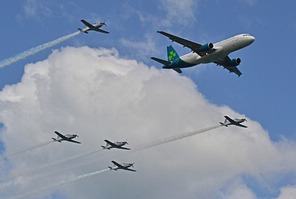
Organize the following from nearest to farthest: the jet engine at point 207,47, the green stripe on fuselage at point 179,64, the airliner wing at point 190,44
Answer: the jet engine at point 207,47, the airliner wing at point 190,44, the green stripe on fuselage at point 179,64

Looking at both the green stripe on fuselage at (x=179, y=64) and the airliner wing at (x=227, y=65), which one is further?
the airliner wing at (x=227, y=65)

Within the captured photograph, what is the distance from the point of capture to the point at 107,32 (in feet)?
656

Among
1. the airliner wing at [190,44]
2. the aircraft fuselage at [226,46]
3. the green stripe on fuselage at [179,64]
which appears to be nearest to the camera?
the aircraft fuselage at [226,46]

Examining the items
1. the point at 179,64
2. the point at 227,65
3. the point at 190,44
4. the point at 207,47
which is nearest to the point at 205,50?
the point at 207,47

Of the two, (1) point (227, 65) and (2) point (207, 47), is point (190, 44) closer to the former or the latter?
(2) point (207, 47)

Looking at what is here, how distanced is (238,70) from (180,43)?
21836 millimetres

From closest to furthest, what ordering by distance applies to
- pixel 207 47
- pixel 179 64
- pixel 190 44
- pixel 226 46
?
pixel 226 46 < pixel 207 47 < pixel 190 44 < pixel 179 64

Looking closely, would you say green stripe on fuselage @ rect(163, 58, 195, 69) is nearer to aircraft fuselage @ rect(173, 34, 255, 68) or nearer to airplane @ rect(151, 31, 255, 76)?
airplane @ rect(151, 31, 255, 76)

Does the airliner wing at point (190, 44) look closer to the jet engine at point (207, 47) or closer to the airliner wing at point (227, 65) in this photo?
the jet engine at point (207, 47)

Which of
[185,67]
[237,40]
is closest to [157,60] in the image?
[185,67]

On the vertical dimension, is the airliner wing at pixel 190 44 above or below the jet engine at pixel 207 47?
above

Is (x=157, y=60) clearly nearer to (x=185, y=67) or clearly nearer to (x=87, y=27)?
(x=185, y=67)

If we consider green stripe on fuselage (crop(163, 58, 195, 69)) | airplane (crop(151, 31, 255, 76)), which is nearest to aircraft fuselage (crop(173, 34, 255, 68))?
airplane (crop(151, 31, 255, 76))

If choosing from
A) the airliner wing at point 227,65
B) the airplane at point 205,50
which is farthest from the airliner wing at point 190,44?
the airliner wing at point 227,65
